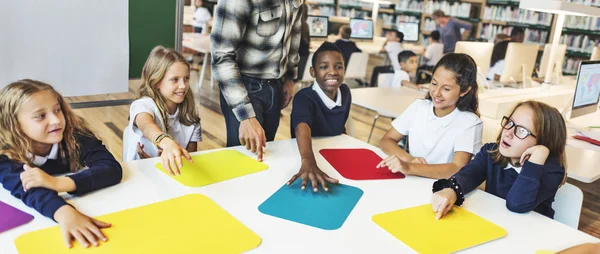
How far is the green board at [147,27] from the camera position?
240 centimetres

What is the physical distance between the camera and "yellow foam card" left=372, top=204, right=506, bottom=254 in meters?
1.05

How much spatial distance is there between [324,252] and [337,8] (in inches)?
363

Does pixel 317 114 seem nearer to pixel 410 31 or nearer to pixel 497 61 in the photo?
pixel 497 61

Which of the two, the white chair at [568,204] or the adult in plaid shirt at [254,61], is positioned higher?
the adult in plaid shirt at [254,61]

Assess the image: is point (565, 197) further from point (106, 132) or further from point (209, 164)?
point (106, 132)

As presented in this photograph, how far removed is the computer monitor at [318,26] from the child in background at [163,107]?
16.4 ft

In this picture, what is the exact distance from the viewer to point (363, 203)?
1.24m

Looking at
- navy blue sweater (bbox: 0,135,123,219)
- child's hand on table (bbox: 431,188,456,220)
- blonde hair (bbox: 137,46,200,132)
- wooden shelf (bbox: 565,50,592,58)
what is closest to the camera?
navy blue sweater (bbox: 0,135,123,219)

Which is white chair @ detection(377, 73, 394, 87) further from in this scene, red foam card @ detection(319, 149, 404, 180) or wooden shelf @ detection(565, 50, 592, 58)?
wooden shelf @ detection(565, 50, 592, 58)

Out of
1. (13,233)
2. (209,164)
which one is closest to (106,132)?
(209,164)

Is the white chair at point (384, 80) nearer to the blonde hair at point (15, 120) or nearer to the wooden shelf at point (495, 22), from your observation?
the blonde hair at point (15, 120)

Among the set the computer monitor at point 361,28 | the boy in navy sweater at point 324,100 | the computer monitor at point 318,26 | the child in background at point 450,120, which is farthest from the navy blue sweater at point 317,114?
the computer monitor at point 361,28

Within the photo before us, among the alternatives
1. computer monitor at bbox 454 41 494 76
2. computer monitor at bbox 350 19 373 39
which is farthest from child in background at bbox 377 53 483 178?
computer monitor at bbox 350 19 373 39

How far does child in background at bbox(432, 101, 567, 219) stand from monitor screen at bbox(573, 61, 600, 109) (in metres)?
1.42
